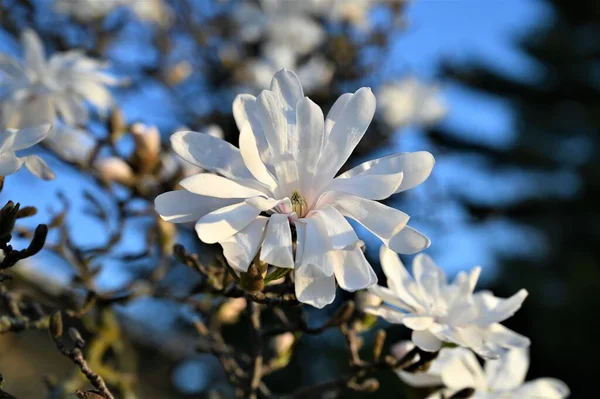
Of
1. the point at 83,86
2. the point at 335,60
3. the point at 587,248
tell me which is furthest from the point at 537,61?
the point at 83,86

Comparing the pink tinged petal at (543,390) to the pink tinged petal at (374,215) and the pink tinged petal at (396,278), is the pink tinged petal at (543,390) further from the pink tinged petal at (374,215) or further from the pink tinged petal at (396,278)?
the pink tinged petal at (374,215)

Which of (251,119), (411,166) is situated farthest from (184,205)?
(411,166)

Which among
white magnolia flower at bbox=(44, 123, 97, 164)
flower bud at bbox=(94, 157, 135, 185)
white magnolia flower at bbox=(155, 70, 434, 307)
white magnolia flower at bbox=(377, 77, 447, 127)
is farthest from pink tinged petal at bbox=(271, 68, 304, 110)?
white magnolia flower at bbox=(377, 77, 447, 127)

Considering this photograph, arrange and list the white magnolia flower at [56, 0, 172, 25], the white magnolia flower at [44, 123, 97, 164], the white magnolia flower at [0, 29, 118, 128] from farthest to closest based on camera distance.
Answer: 1. the white magnolia flower at [56, 0, 172, 25]
2. the white magnolia flower at [44, 123, 97, 164]
3. the white magnolia flower at [0, 29, 118, 128]

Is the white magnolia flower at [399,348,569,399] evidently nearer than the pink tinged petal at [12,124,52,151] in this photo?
No

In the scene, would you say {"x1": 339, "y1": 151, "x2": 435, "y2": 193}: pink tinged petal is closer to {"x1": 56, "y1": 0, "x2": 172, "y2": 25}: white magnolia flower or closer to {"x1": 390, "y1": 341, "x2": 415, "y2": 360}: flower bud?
{"x1": 390, "y1": 341, "x2": 415, "y2": 360}: flower bud

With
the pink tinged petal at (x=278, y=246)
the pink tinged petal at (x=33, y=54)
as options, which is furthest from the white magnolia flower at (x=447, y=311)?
the pink tinged petal at (x=33, y=54)

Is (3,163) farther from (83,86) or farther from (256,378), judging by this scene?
(83,86)

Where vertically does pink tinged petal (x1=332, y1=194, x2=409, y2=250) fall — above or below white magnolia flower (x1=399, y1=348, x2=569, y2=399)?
above
